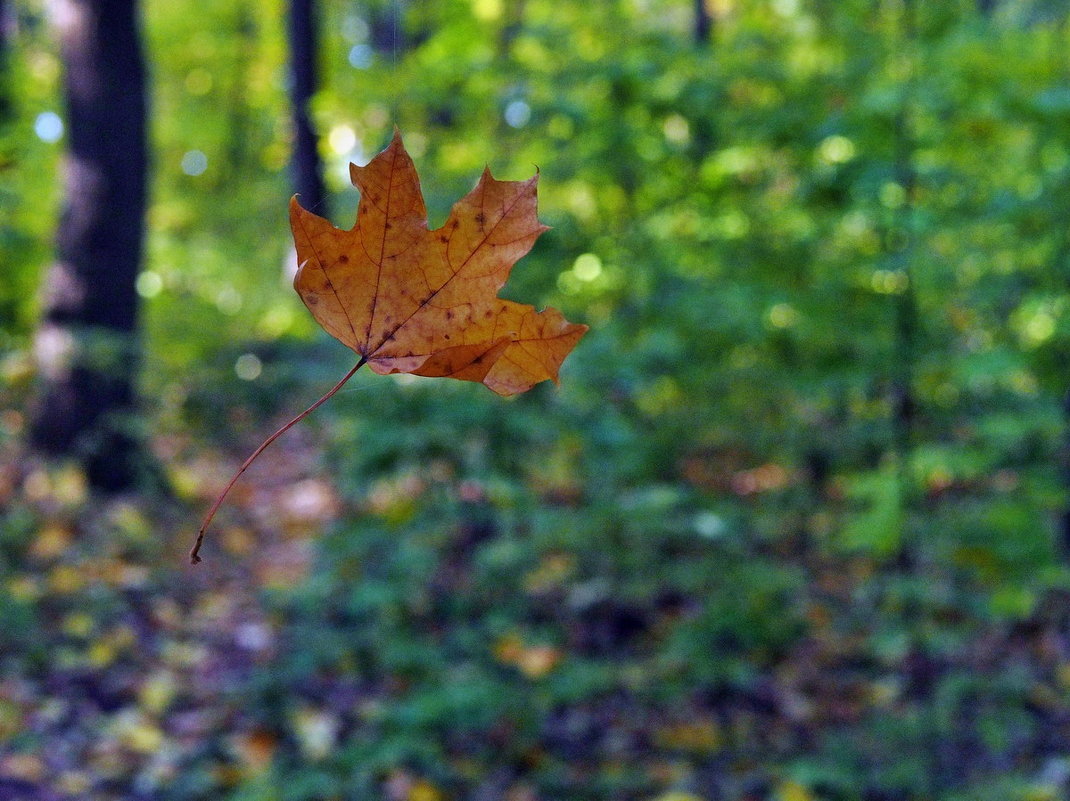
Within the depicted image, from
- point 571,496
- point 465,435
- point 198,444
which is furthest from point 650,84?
point 198,444

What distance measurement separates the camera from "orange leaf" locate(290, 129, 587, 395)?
0.66 m

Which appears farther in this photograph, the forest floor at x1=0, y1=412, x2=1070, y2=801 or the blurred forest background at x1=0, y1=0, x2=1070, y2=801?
the forest floor at x1=0, y1=412, x2=1070, y2=801

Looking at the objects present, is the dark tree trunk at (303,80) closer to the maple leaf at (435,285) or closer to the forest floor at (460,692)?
the forest floor at (460,692)

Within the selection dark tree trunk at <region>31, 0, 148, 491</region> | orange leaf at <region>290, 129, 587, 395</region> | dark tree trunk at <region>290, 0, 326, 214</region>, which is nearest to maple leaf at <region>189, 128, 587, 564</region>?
orange leaf at <region>290, 129, 587, 395</region>

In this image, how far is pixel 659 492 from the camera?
389cm

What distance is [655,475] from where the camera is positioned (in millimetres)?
4684

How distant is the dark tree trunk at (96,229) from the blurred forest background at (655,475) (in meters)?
0.29

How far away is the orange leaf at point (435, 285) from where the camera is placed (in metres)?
0.66

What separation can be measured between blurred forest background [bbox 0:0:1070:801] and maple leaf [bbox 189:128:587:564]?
2749 mm

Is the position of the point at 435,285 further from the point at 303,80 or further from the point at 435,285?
the point at 303,80

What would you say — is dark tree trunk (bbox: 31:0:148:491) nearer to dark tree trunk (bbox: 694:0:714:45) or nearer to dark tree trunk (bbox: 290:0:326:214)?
dark tree trunk (bbox: 290:0:326:214)

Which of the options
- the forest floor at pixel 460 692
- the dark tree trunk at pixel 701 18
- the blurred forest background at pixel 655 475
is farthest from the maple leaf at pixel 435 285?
the dark tree trunk at pixel 701 18

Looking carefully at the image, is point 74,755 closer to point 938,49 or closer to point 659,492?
point 659,492

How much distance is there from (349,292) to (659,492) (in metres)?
3.32
